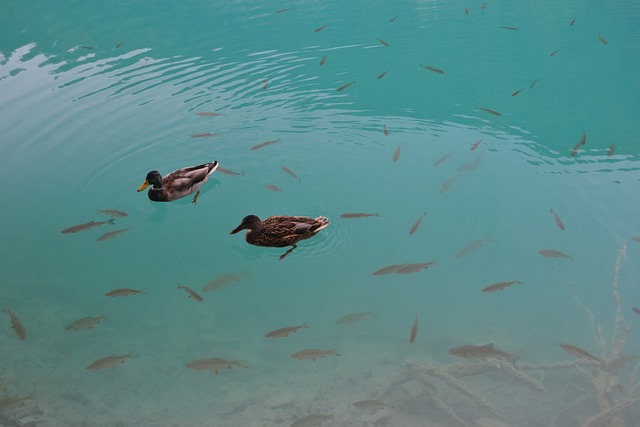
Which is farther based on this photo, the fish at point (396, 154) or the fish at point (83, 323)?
the fish at point (396, 154)

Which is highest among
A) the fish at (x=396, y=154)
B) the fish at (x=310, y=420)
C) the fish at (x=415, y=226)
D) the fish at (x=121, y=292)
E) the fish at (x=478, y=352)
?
the fish at (x=396, y=154)

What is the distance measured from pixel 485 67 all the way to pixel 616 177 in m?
4.61

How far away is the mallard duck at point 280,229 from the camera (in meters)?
5.20

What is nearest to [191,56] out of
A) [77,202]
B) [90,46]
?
[90,46]

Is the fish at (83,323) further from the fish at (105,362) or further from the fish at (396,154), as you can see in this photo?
the fish at (396,154)

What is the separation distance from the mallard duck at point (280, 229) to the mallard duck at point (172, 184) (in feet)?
4.44

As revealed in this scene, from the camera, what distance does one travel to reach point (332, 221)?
5.89m

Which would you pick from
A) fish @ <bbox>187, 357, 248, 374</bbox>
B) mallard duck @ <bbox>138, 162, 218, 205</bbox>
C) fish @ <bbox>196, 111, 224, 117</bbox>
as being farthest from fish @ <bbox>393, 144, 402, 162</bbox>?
fish @ <bbox>187, 357, 248, 374</bbox>

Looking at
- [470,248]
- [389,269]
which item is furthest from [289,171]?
[470,248]

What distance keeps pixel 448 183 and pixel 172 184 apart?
3.33 metres

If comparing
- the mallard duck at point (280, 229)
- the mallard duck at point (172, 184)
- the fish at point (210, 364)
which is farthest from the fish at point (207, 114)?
the fish at point (210, 364)

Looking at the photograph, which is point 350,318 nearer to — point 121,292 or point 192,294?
point 192,294

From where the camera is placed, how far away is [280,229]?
5191 millimetres

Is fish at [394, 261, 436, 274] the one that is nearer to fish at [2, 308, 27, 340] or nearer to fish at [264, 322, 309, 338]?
fish at [264, 322, 309, 338]
